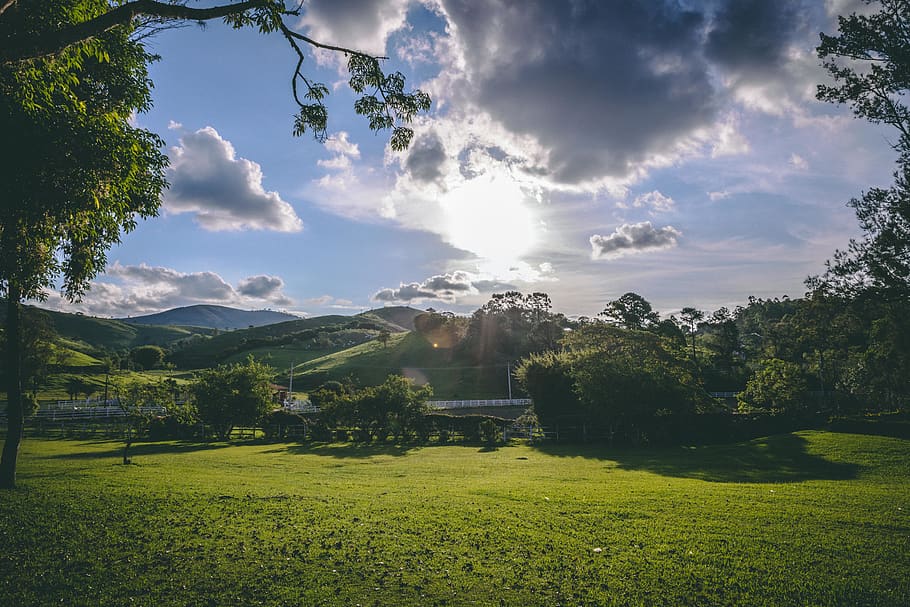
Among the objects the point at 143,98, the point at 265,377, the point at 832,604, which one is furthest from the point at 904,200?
the point at 265,377

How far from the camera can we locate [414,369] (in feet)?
296

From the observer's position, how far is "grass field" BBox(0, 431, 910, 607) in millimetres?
6141

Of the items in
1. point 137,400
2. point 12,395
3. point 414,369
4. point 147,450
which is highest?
point 12,395

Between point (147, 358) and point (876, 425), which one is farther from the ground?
point (147, 358)

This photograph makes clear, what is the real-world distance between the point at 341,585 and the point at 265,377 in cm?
3244

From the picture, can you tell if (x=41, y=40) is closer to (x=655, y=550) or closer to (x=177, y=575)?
(x=177, y=575)

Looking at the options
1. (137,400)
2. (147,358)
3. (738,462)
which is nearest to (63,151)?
(137,400)

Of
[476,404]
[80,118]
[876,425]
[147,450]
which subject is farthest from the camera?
[476,404]

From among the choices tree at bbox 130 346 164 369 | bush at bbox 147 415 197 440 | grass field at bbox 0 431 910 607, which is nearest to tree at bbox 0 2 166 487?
grass field at bbox 0 431 910 607

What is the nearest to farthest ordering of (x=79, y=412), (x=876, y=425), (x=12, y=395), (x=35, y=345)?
(x=12, y=395) → (x=876, y=425) → (x=35, y=345) → (x=79, y=412)

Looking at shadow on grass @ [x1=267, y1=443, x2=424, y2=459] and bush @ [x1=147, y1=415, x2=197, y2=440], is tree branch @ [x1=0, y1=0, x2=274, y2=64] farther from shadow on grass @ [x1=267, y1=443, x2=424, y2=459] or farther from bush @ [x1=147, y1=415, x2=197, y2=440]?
bush @ [x1=147, y1=415, x2=197, y2=440]

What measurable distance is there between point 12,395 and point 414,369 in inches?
3034

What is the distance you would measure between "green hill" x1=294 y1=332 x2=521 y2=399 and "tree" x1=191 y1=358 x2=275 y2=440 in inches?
1454

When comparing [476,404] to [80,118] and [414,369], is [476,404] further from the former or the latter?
[80,118]
